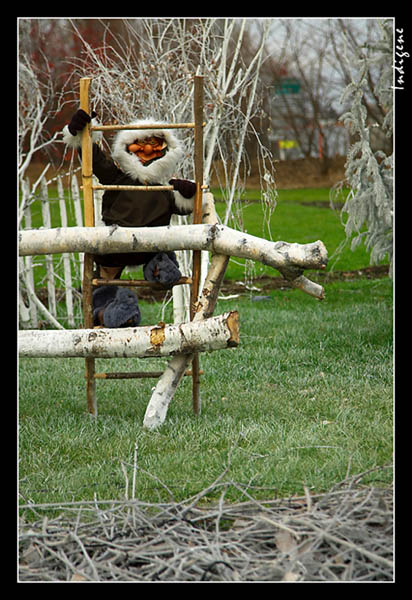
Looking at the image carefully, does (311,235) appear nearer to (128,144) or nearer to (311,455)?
(128,144)

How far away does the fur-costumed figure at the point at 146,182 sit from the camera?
339 cm

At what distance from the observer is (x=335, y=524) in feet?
7.05

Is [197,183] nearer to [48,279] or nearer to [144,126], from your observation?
[144,126]

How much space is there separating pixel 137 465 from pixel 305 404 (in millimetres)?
1036

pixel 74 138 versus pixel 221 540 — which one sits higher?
pixel 74 138

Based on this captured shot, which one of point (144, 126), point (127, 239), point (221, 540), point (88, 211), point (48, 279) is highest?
point (144, 126)

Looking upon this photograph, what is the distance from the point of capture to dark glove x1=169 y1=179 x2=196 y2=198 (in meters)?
3.40

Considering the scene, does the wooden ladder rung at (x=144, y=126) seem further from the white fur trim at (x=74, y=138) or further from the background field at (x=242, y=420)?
the background field at (x=242, y=420)

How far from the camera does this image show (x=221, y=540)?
219 cm

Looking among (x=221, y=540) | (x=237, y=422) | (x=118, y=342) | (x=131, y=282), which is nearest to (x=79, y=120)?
(x=131, y=282)

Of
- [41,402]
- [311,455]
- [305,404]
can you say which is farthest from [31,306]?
[311,455]

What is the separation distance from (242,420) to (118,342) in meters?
0.66
